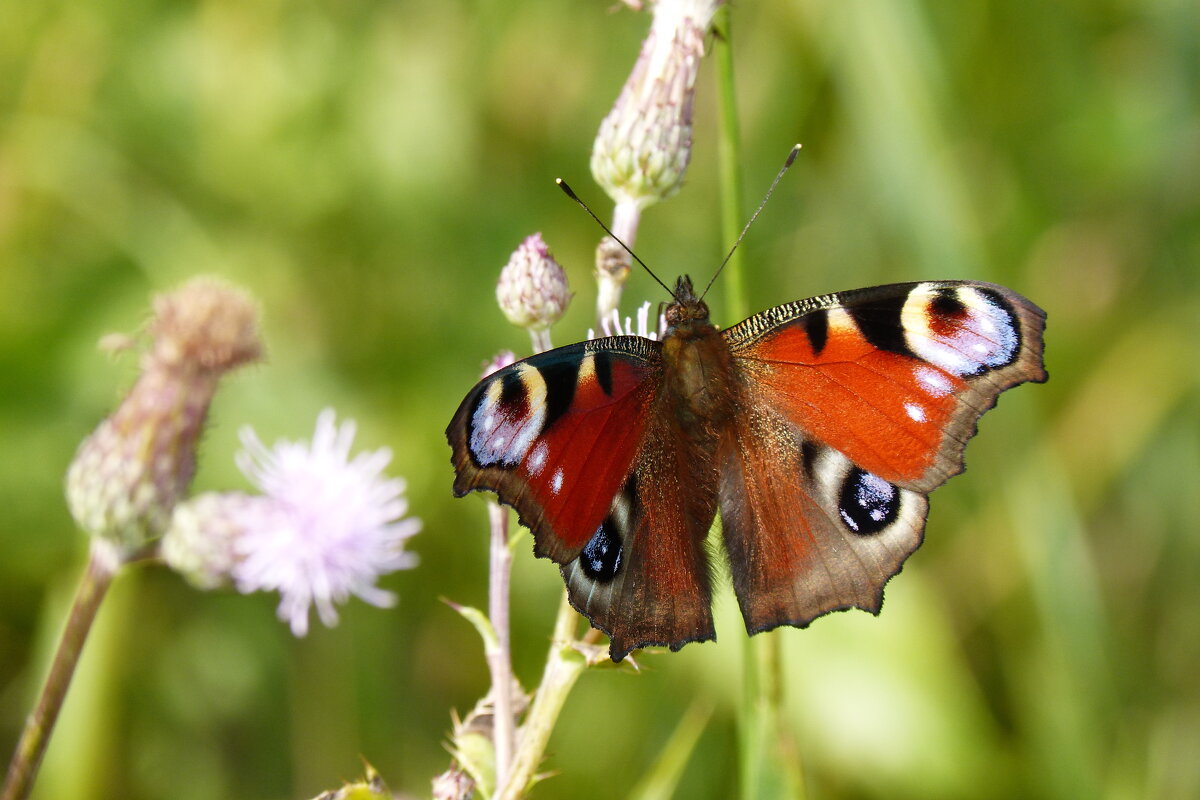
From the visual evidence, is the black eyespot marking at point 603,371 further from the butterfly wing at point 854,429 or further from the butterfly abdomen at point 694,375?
the butterfly wing at point 854,429

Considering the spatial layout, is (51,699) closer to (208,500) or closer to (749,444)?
(208,500)

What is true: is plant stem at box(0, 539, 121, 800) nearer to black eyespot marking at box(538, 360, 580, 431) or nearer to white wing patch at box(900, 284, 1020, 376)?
black eyespot marking at box(538, 360, 580, 431)

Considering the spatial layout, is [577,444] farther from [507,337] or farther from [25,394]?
[25,394]

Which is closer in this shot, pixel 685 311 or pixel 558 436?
pixel 558 436

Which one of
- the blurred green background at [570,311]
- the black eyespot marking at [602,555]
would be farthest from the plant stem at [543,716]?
the blurred green background at [570,311]

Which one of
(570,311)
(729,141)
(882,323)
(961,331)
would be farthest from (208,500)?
(570,311)

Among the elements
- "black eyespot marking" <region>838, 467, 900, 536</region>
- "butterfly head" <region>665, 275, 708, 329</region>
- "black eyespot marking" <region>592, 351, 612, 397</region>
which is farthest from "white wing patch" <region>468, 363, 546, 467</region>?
"black eyespot marking" <region>838, 467, 900, 536</region>

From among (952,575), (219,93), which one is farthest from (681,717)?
(219,93)
